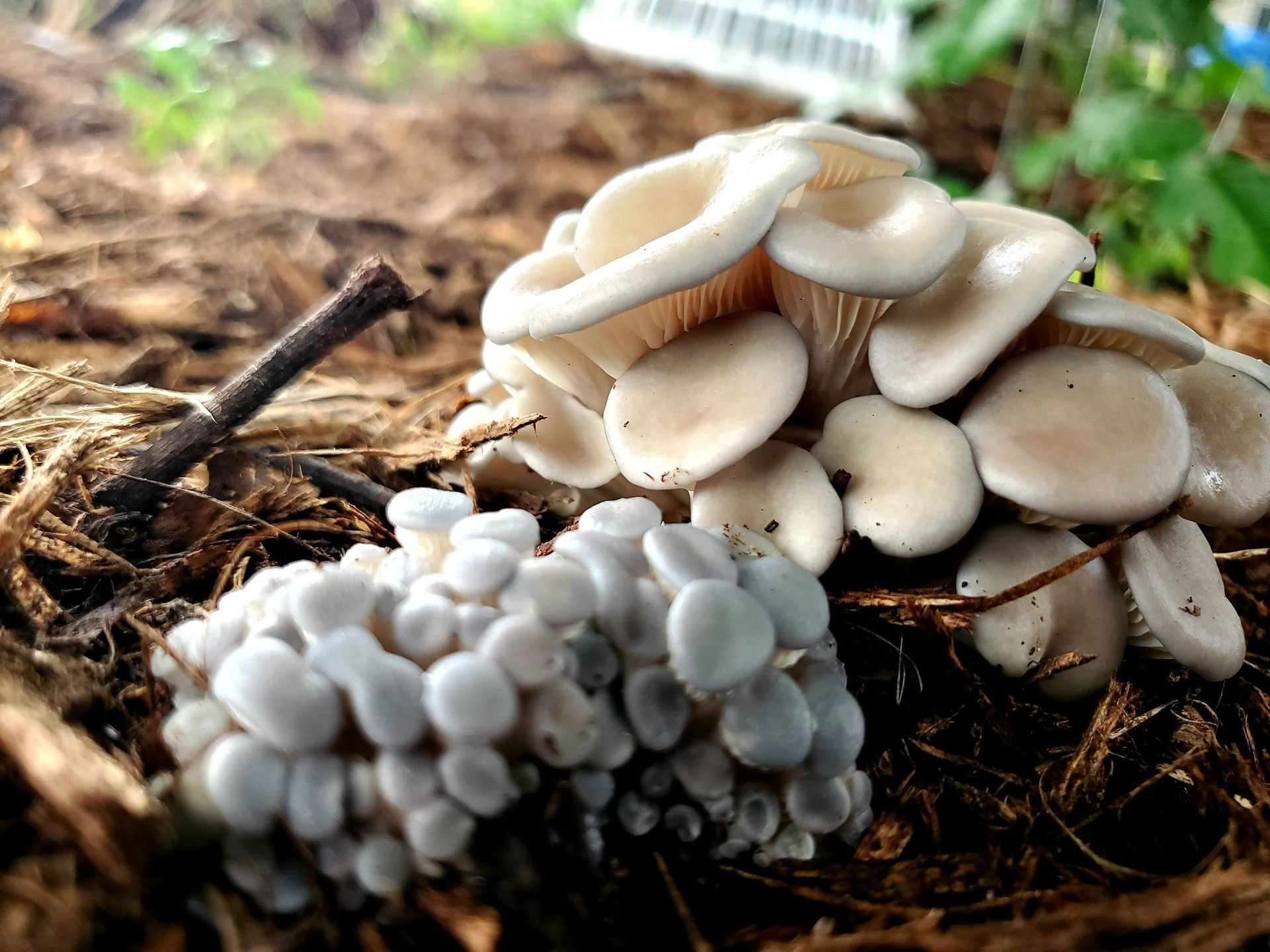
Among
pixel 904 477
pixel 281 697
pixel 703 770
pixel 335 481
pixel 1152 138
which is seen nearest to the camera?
pixel 281 697

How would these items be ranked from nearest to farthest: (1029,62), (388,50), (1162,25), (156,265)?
1. (1162,25)
2. (156,265)
3. (1029,62)
4. (388,50)

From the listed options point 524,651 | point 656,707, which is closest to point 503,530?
point 524,651

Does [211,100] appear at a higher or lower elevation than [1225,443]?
lower

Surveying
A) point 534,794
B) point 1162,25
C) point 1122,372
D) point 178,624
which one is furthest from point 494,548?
point 1162,25

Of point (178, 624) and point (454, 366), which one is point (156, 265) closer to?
point (454, 366)

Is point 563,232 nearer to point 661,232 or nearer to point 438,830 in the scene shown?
point 661,232

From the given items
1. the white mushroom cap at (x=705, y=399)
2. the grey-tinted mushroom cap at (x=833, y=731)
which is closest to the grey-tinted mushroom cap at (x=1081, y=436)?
the white mushroom cap at (x=705, y=399)
